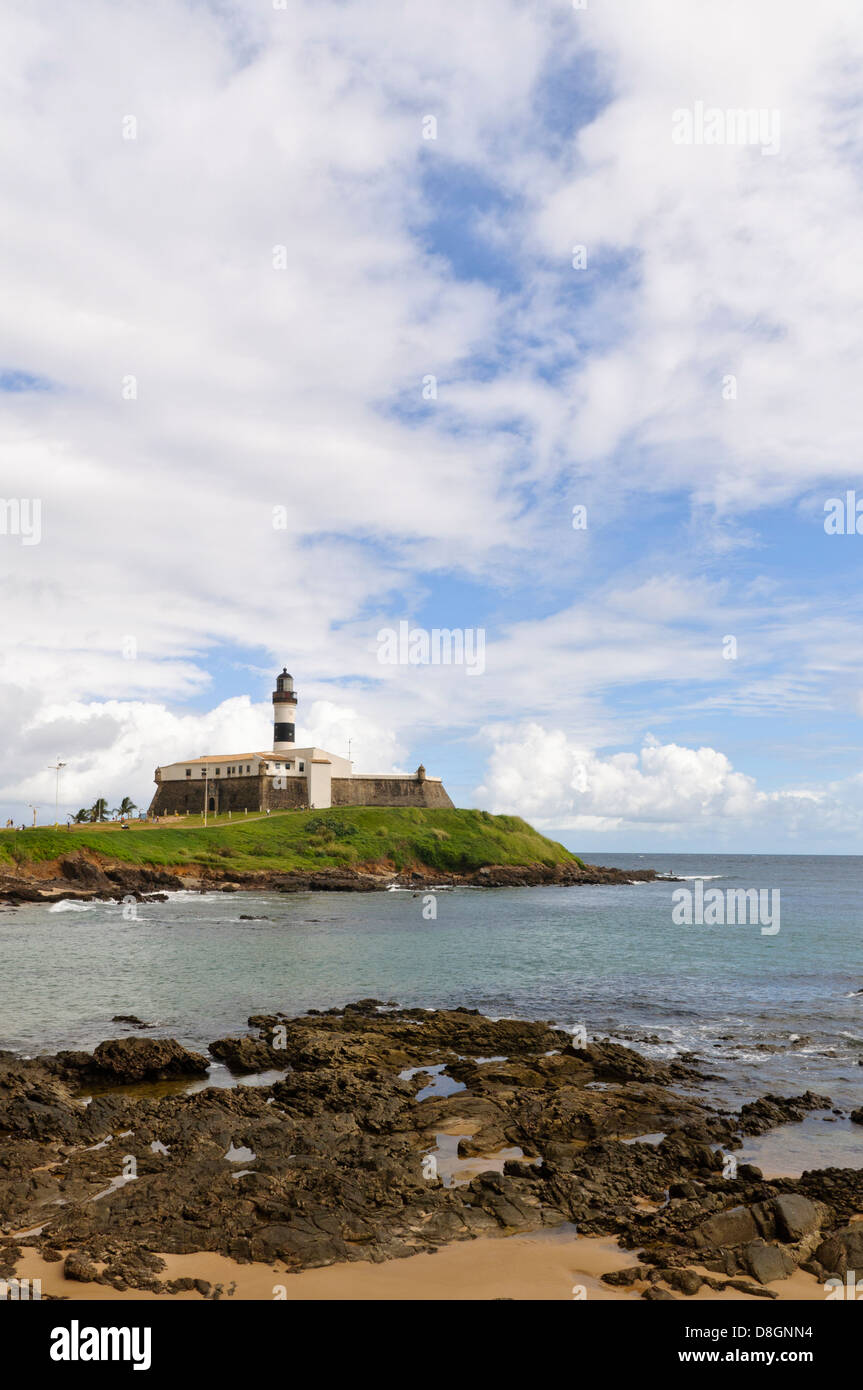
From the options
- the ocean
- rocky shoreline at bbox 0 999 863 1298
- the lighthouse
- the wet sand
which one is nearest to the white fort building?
the lighthouse

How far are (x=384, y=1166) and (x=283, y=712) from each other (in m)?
102

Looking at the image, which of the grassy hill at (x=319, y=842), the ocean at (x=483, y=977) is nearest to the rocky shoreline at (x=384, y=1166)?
the ocean at (x=483, y=977)

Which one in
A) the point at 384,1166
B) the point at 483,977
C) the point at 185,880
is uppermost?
the point at 384,1166

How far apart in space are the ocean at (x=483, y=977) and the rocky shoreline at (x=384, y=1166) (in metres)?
2.06

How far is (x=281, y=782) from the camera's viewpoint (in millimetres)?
108562

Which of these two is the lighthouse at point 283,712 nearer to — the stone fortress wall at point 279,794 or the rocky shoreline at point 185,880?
the stone fortress wall at point 279,794

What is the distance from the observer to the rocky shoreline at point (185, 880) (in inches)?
2643

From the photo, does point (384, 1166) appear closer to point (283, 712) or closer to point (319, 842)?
point (319, 842)

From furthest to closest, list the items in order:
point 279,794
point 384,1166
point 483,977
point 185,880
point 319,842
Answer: point 279,794
point 319,842
point 185,880
point 483,977
point 384,1166

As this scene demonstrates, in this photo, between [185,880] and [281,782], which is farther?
[281,782]

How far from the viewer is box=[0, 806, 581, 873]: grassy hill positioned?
7638 centimetres

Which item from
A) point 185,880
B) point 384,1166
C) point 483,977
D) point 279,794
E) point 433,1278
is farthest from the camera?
point 279,794

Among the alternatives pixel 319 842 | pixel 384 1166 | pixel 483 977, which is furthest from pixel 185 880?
pixel 384 1166
